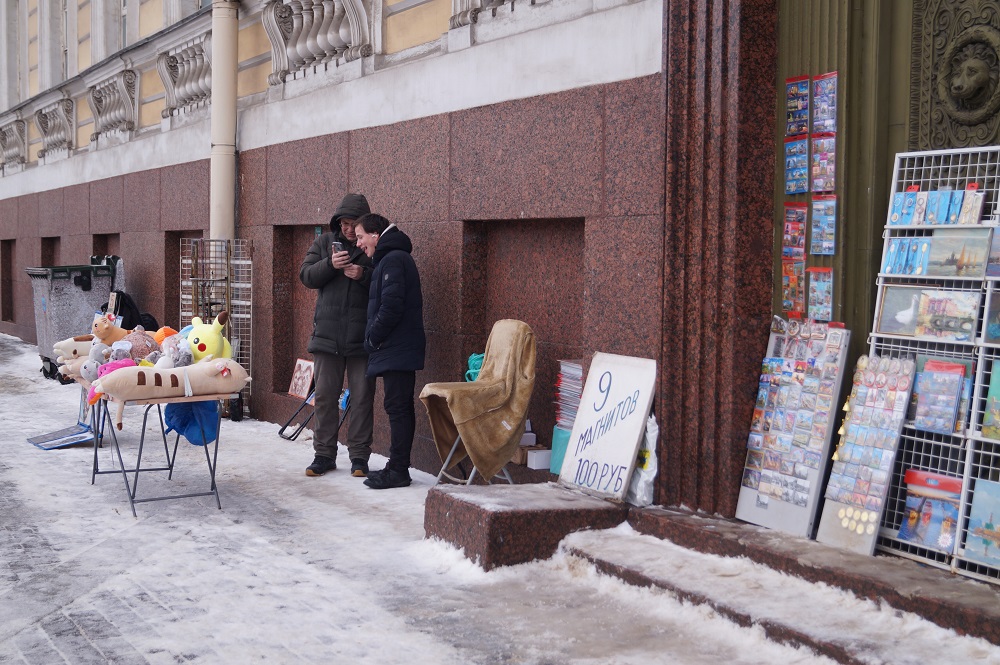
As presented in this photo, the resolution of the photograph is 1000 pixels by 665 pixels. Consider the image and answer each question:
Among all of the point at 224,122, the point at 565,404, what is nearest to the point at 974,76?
the point at 565,404

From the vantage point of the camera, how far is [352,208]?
26.2ft

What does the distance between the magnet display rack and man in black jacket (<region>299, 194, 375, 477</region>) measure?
3857 millimetres

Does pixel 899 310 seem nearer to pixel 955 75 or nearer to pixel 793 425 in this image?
pixel 793 425

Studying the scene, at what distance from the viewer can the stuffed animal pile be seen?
259 inches

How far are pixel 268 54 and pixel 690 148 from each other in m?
6.06

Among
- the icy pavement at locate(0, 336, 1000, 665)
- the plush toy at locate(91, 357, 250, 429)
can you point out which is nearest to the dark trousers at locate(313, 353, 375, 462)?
the icy pavement at locate(0, 336, 1000, 665)

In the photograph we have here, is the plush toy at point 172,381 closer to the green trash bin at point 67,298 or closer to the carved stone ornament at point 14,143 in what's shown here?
the green trash bin at point 67,298

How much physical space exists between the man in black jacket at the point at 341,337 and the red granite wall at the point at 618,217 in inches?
17.2

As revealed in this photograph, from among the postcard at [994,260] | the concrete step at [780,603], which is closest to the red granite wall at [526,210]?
the concrete step at [780,603]

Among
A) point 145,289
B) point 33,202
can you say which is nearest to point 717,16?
point 145,289

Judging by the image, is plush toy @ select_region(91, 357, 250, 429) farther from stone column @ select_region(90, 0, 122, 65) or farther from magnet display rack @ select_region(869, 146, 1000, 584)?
stone column @ select_region(90, 0, 122, 65)

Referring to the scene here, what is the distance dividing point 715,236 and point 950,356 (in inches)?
51.7

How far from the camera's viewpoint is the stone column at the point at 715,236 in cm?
561

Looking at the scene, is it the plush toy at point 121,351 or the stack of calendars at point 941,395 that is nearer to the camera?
the stack of calendars at point 941,395
